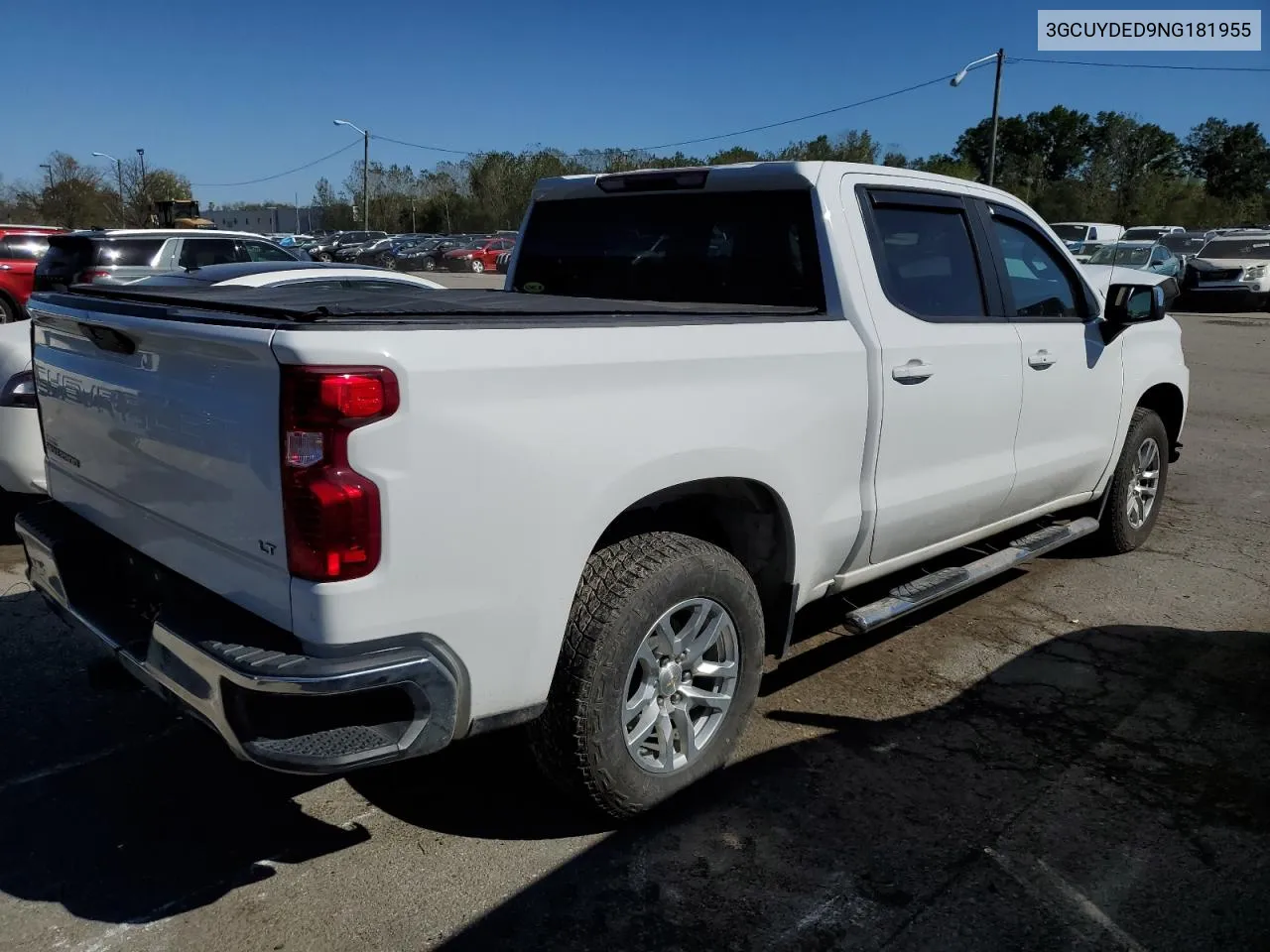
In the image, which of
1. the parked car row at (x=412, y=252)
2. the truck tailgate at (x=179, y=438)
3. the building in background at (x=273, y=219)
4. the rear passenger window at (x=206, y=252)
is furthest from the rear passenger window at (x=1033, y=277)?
the building in background at (x=273, y=219)

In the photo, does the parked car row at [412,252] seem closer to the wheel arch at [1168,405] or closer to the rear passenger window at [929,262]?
the wheel arch at [1168,405]

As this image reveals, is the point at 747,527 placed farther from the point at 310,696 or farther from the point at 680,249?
the point at 310,696

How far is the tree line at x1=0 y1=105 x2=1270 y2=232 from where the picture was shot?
2138 inches

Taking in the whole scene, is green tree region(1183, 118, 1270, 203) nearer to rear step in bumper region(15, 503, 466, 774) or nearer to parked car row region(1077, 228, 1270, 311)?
parked car row region(1077, 228, 1270, 311)

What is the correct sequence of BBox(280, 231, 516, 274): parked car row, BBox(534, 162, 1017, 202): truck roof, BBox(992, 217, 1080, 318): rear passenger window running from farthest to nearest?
BBox(280, 231, 516, 274): parked car row → BBox(992, 217, 1080, 318): rear passenger window → BBox(534, 162, 1017, 202): truck roof

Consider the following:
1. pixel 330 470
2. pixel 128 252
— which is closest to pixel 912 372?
pixel 330 470

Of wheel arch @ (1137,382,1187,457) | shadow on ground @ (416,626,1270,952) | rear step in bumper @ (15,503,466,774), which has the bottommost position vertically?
shadow on ground @ (416,626,1270,952)

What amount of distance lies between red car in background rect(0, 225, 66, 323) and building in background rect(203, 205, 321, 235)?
3266 inches

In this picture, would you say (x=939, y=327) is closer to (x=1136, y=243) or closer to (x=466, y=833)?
(x=466, y=833)

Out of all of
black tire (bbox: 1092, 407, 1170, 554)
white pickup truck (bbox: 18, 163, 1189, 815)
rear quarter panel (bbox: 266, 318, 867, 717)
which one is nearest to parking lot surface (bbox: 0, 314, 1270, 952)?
white pickup truck (bbox: 18, 163, 1189, 815)

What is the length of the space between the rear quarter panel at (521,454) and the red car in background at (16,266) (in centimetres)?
1403

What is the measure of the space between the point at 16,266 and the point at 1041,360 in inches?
563

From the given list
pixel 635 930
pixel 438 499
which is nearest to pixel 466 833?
pixel 635 930

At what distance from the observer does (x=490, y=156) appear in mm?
78000
